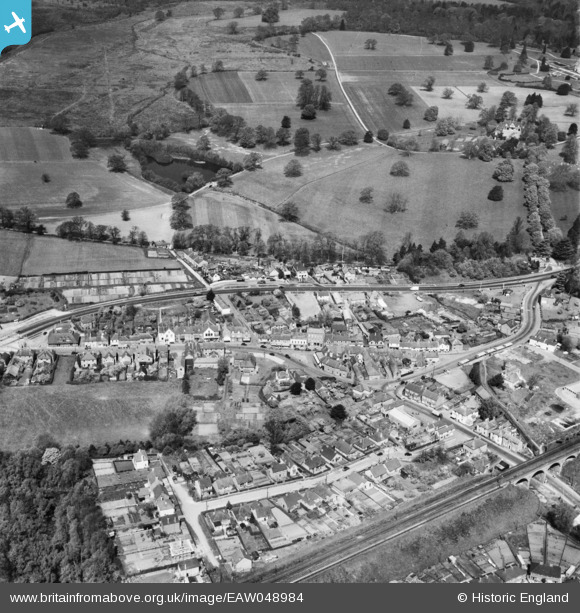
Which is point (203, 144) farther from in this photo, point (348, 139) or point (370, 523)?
point (370, 523)

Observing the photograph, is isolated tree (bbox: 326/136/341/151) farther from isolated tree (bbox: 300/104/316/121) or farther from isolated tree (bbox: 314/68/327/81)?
isolated tree (bbox: 314/68/327/81)

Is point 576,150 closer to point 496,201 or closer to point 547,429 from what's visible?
point 496,201

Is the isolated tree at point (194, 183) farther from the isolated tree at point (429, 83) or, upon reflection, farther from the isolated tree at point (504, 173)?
the isolated tree at point (429, 83)

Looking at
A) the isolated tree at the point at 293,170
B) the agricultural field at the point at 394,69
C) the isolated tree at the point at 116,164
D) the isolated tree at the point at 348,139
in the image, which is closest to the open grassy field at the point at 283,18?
the agricultural field at the point at 394,69

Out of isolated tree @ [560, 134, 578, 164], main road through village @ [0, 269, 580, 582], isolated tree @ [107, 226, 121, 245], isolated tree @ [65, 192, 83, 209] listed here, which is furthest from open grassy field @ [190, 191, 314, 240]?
isolated tree @ [560, 134, 578, 164]

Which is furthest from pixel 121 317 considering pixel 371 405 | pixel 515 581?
pixel 515 581

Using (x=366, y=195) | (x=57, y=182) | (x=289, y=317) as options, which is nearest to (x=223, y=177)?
(x=366, y=195)
